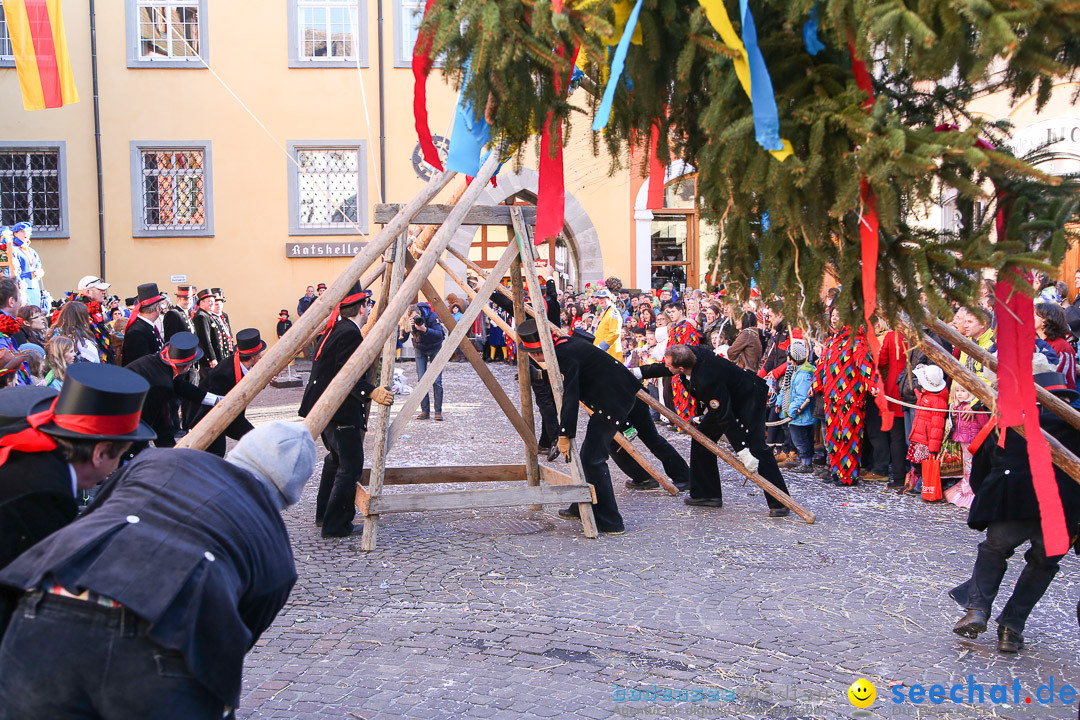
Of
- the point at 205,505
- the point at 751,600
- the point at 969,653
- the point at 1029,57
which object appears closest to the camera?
the point at 205,505

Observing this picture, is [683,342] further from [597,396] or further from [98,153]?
[98,153]

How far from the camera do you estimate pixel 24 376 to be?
7.07 m

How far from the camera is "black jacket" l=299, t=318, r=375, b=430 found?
292 inches

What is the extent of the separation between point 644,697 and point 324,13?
2118 cm

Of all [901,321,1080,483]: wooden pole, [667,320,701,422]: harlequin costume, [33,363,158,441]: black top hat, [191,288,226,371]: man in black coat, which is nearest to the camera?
[33,363,158,441]: black top hat

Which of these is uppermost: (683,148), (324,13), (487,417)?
(324,13)

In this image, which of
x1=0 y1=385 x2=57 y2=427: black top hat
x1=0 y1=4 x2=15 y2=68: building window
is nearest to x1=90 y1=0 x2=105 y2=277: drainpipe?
x1=0 y1=4 x2=15 y2=68: building window

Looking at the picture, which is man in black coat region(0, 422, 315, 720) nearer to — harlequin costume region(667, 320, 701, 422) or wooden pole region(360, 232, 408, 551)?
wooden pole region(360, 232, 408, 551)

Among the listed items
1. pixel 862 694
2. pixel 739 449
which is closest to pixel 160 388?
pixel 739 449

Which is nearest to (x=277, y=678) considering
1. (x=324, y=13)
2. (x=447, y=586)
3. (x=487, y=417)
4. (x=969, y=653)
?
(x=447, y=586)

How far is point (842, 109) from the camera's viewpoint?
316cm

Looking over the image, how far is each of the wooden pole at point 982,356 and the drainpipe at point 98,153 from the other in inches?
854

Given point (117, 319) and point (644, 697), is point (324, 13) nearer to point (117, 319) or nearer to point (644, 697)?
point (117, 319)

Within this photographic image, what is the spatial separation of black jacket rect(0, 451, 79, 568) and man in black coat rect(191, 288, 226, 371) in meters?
9.73
